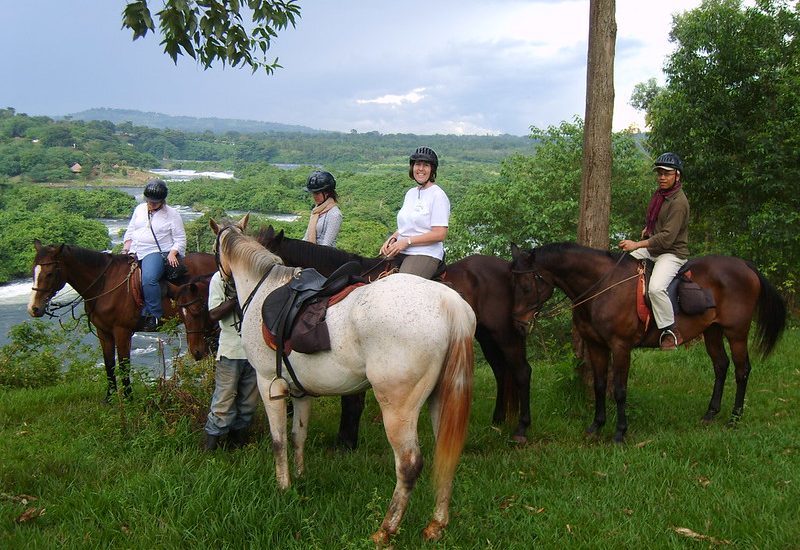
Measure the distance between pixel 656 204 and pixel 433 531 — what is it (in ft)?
14.2

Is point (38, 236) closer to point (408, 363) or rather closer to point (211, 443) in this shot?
point (211, 443)

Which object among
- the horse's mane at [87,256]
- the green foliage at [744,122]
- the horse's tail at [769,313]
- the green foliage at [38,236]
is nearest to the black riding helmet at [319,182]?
the horse's mane at [87,256]

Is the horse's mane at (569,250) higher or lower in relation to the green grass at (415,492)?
higher

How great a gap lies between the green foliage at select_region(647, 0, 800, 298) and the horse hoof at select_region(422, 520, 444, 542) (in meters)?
12.6

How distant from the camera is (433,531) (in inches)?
143

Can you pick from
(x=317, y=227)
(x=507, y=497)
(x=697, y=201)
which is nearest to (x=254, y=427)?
(x=317, y=227)

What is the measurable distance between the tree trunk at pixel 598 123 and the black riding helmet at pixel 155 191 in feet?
16.7

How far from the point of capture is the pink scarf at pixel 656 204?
19.8 ft

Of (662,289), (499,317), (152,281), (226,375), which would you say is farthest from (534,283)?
(152,281)

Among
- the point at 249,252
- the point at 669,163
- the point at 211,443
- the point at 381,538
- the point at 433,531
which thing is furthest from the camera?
the point at 669,163

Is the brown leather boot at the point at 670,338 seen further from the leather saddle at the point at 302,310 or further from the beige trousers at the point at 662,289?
the leather saddle at the point at 302,310

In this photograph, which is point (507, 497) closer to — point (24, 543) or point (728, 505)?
point (728, 505)

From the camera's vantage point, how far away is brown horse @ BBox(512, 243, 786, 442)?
592 centimetres

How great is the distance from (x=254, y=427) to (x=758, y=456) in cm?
452
